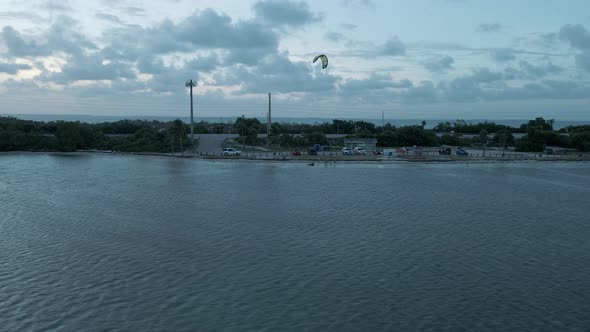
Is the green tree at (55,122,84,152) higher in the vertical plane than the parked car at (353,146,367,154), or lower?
higher

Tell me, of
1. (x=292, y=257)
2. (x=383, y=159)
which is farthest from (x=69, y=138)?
(x=292, y=257)

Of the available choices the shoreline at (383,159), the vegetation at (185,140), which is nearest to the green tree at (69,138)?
the vegetation at (185,140)

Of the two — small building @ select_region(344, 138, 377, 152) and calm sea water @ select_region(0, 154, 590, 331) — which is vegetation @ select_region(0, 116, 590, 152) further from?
calm sea water @ select_region(0, 154, 590, 331)

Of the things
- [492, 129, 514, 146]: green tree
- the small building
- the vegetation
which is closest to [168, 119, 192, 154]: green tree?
the vegetation

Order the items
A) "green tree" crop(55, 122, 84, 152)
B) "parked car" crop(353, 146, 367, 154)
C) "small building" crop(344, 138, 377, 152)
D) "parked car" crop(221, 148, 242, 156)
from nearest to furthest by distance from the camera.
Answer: "parked car" crop(221, 148, 242, 156)
"parked car" crop(353, 146, 367, 154)
"small building" crop(344, 138, 377, 152)
"green tree" crop(55, 122, 84, 152)

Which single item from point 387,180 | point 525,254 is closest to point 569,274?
point 525,254

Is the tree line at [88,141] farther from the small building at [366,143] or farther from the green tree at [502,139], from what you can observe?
the green tree at [502,139]

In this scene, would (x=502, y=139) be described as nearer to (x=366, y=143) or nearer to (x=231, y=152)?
(x=366, y=143)

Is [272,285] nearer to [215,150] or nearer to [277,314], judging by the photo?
[277,314]
